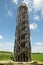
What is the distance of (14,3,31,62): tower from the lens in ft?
90.8

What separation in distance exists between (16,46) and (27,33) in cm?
333

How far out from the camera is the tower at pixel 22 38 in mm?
27688

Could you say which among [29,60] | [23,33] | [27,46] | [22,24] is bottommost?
[29,60]

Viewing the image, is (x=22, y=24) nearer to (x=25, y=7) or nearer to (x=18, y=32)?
(x=18, y=32)

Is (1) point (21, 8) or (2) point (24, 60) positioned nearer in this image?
(2) point (24, 60)

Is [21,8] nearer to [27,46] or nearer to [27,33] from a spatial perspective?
[27,33]

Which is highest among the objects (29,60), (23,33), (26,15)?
(26,15)

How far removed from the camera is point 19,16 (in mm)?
29453

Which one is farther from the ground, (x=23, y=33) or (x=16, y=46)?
(x=23, y=33)

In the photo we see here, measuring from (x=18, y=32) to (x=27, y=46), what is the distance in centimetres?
329

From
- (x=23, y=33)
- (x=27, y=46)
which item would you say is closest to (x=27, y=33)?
(x=23, y=33)

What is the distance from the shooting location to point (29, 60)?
27.7m

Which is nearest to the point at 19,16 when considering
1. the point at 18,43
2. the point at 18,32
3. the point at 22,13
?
the point at 22,13

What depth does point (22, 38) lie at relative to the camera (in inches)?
1112
